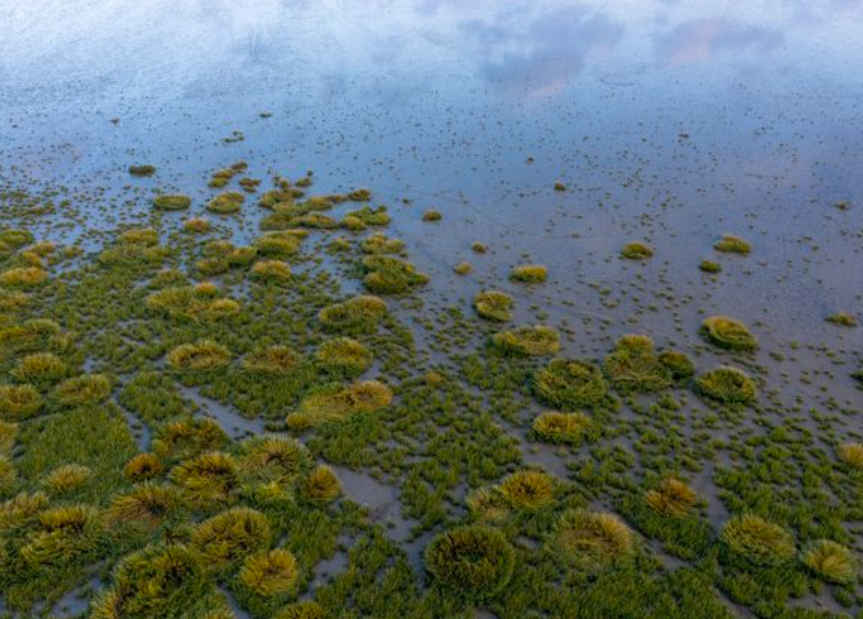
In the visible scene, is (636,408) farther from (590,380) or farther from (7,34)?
(7,34)

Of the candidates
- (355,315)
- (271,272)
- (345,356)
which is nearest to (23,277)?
(271,272)

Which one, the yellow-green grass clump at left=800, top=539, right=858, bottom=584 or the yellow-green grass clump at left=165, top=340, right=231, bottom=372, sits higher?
the yellow-green grass clump at left=165, top=340, right=231, bottom=372

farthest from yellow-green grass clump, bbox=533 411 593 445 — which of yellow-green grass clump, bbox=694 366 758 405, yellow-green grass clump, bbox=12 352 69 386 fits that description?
yellow-green grass clump, bbox=12 352 69 386

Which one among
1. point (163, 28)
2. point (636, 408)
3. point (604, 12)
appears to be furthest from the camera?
point (604, 12)

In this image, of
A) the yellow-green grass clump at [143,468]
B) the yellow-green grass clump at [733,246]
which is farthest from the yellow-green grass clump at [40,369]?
the yellow-green grass clump at [733,246]

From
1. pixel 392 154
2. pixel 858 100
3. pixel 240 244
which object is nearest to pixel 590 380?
pixel 240 244

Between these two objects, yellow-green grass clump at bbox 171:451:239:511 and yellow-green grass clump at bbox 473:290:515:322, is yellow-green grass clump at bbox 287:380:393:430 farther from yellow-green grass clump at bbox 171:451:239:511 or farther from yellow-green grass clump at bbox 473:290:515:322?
yellow-green grass clump at bbox 473:290:515:322

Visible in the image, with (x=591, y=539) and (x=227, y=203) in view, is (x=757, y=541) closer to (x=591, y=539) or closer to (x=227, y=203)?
(x=591, y=539)
